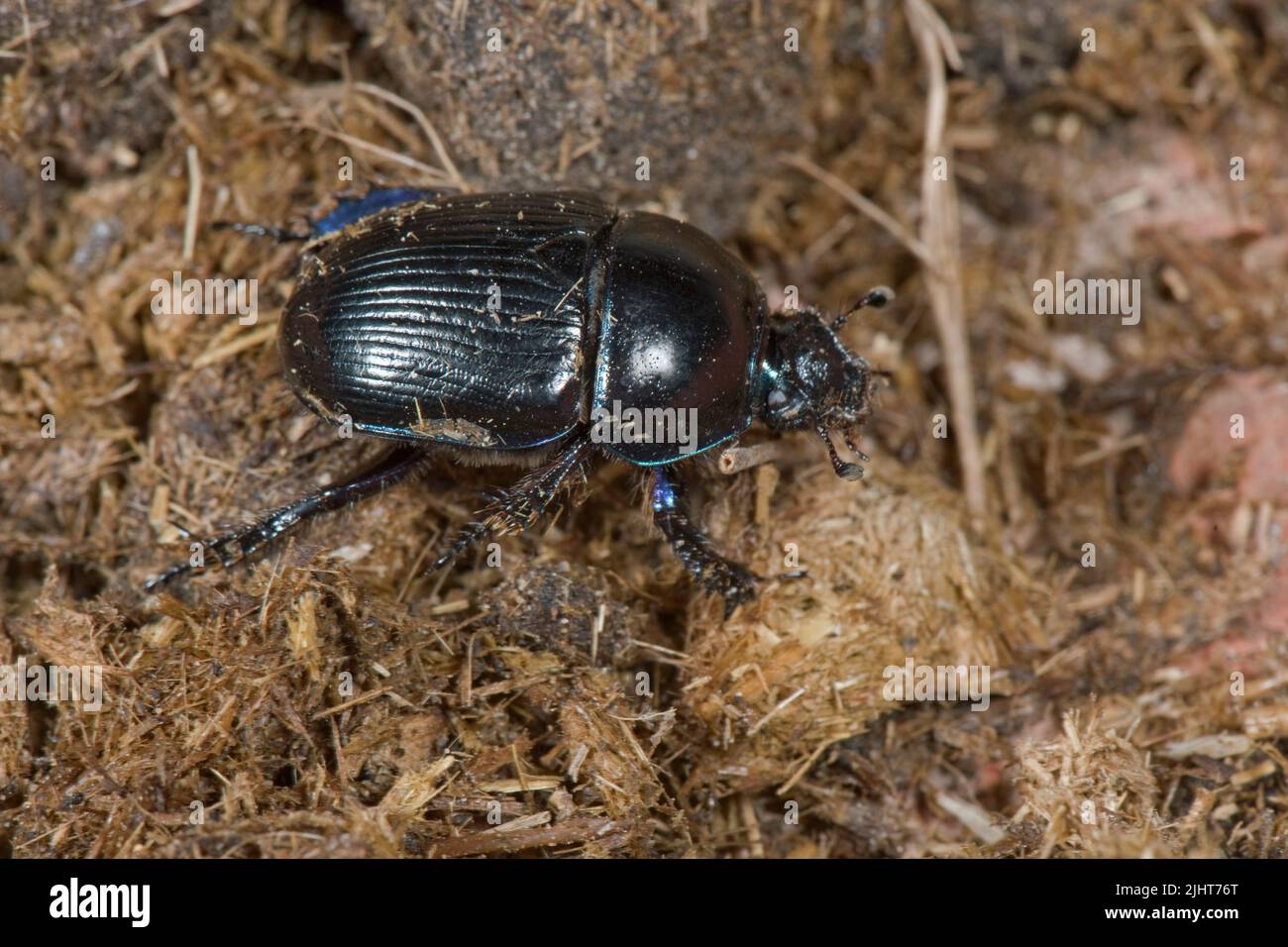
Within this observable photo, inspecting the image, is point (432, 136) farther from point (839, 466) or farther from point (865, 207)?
point (839, 466)

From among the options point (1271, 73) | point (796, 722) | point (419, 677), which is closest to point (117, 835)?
point (419, 677)

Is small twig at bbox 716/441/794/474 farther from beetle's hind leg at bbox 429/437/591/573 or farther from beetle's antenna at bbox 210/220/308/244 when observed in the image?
beetle's antenna at bbox 210/220/308/244

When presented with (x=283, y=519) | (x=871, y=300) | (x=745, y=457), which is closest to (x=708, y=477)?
(x=745, y=457)

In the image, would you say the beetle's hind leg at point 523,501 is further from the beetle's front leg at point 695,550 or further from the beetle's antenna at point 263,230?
the beetle's antenna at point 263,230

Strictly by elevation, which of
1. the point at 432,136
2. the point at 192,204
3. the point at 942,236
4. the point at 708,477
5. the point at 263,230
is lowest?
the point at 708,477

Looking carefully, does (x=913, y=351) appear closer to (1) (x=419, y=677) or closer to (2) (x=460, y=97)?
(2) (x=460, y=97)

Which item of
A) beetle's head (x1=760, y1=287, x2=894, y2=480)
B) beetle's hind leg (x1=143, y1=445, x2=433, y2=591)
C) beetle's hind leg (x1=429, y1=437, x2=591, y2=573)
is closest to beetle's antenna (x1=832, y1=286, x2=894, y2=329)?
beetle's head (x1=760, y1=287, x2=894, y2=480)
